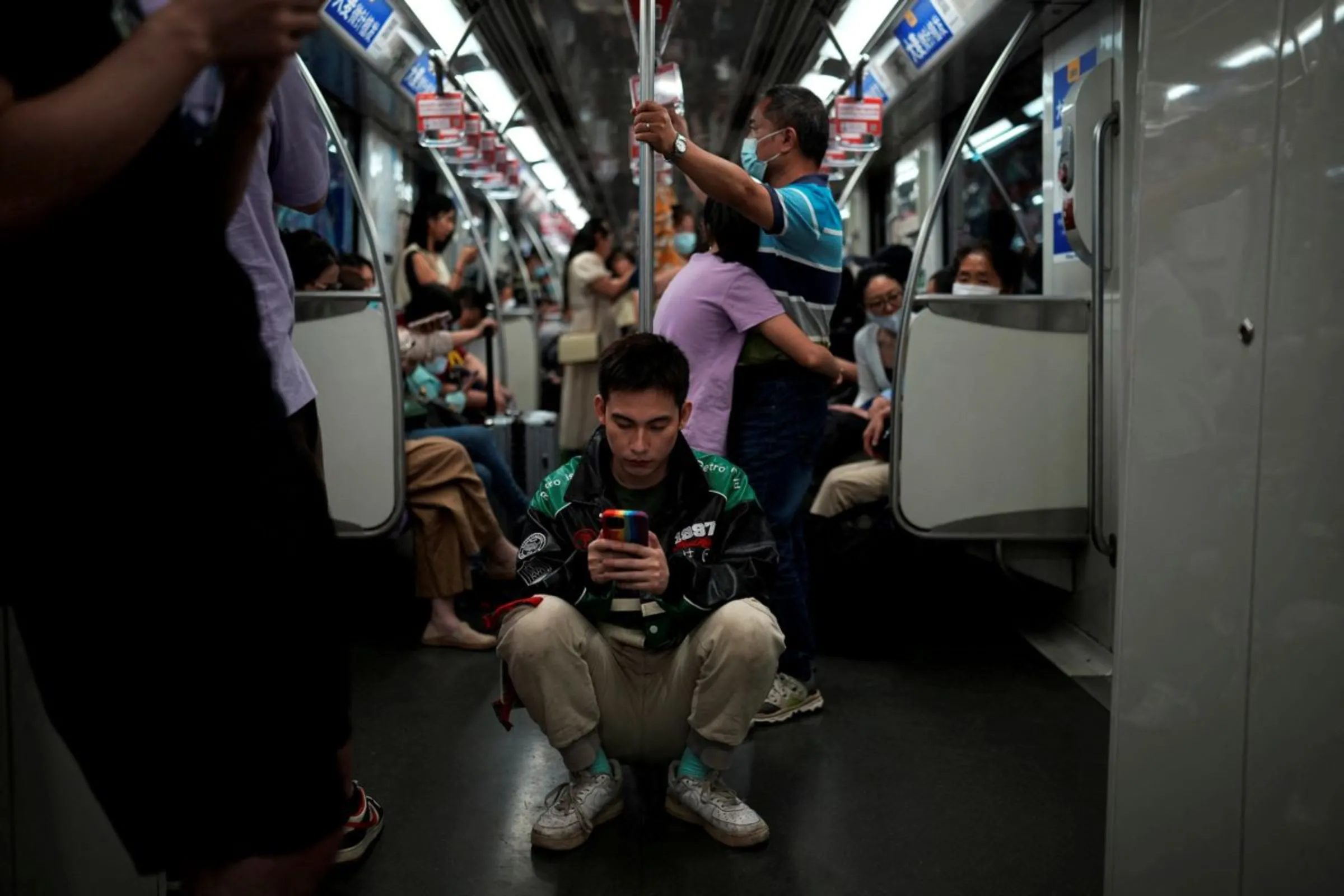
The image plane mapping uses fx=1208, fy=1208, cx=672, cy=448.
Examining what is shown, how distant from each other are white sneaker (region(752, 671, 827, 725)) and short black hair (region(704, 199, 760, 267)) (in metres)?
1.17

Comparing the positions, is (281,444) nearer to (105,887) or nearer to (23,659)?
(23,659)

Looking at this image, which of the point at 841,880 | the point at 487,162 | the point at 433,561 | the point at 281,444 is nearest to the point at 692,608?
the point at 841,880

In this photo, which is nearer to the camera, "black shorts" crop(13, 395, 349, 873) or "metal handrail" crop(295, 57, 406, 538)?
"black shorts" crop(13, 395, 349, 873)

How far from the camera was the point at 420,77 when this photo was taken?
7172 millimetres

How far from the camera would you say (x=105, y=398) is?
3.36 feet

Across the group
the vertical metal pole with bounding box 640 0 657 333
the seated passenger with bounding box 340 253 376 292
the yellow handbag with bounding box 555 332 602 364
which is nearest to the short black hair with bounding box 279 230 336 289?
the seated passenger with bounding box 340 253 376 292

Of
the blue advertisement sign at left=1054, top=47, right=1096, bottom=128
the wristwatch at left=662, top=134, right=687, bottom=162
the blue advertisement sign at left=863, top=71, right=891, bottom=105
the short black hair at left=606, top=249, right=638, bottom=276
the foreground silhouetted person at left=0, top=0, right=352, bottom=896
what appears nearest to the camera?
the foreground silhouetted person at left=0, top=0, right=352, bottom=896

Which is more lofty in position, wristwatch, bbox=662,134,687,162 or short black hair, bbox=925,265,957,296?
wristwatch, bbox=662,134,687,162

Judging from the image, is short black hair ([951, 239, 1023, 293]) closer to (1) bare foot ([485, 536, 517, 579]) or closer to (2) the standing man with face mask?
(2) the standing man with face mask

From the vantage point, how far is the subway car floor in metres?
2.40

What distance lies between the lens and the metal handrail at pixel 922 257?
3.55m

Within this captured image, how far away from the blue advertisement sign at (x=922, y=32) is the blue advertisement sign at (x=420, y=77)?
2579mm

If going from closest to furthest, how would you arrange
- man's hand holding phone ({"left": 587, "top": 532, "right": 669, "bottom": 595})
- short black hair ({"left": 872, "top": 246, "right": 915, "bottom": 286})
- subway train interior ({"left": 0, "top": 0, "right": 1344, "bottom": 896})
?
subway train interior ({"left": 0, "top": 0, "right": 1344, "bottom": 896})
man's hand holding phone ({"left": 587, "top": 532, "right": 669, "bottom": 595})
short black hair ({"left": 872, "top": 246, "right": 915, "bottom": 286})

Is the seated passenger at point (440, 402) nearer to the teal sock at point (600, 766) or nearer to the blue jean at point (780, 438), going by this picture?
the blue jean at point (780, 438)
